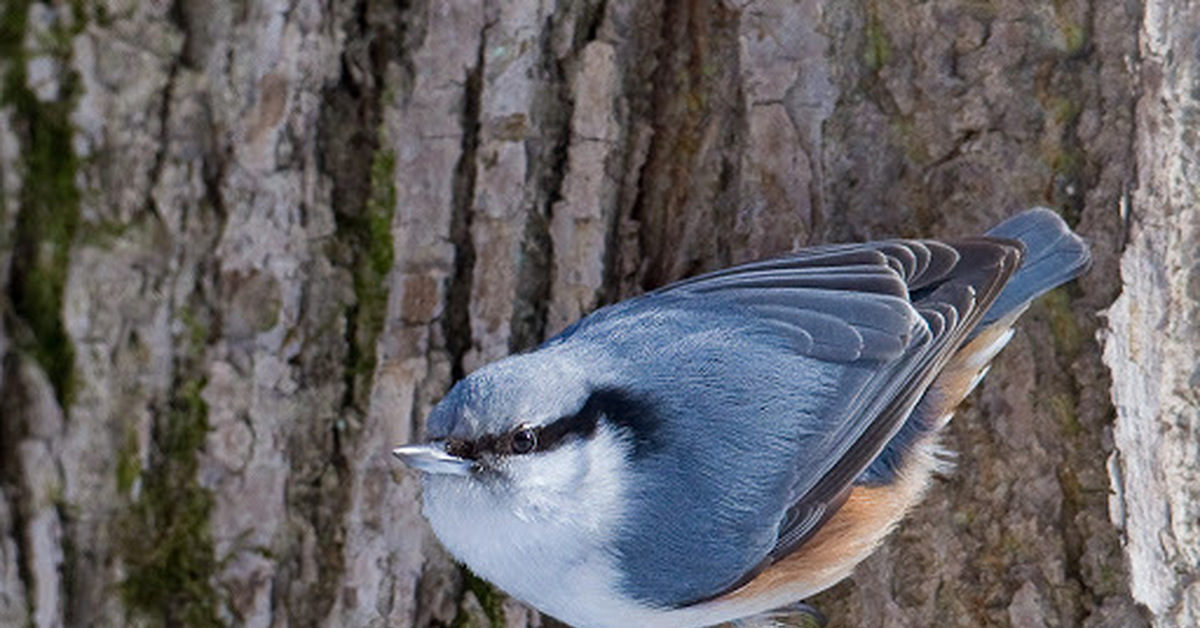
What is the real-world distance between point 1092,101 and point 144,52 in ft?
5.30

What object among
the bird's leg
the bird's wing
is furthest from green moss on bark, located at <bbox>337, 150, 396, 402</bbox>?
the bird's leg

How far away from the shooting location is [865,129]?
3090mm

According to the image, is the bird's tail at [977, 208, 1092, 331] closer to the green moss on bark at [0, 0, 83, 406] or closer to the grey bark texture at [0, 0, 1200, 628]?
the grey bark texture at [0, 0, 1200, 628]

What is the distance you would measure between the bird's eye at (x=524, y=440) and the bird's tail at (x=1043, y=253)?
80 centimetres

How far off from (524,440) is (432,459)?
5.8 inches

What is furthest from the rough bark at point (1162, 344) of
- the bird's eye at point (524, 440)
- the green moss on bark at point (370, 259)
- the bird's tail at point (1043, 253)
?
the green moss on bark at point (370, 259)

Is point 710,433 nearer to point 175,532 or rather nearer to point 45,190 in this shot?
point 175,532

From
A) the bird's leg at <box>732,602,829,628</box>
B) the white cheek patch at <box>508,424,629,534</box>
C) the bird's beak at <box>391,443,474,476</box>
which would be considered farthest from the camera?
the bird's leg at <box>732,602,829,628</box>

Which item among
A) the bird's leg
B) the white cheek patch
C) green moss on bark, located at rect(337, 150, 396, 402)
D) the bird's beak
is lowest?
the bird's leg

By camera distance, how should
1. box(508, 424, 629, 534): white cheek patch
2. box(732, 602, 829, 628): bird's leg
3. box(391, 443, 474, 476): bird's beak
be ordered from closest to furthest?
box(391, 443, 474, 476): bird's beak → box(508, 424, 629, 534): white cheek patch → box(732, 602, 829, 628): bird's leg

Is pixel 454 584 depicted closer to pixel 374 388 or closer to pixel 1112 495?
pixel 374 388

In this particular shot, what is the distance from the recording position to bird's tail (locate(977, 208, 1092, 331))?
2.87m

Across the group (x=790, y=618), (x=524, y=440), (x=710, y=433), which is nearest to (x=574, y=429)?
(x=524, y=440)

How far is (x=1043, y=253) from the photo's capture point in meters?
2.87
